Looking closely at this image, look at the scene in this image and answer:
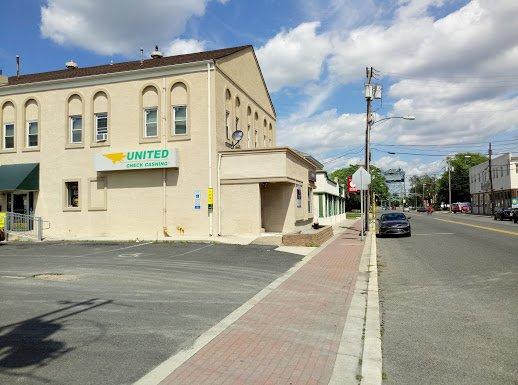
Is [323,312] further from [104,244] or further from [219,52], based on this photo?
[219,52]

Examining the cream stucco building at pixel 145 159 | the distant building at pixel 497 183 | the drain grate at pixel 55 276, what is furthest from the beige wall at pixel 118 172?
the distant building at pixel 497 183

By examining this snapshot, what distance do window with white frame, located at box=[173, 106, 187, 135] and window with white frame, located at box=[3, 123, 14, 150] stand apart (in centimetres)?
976

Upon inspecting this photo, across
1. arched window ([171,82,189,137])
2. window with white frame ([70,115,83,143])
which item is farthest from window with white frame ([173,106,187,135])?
window with white frame ([70,115,83,143])

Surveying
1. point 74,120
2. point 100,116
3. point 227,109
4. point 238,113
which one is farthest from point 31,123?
point 238,113

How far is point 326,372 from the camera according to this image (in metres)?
5.01

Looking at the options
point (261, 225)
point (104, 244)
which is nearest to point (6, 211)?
point (104, 244)

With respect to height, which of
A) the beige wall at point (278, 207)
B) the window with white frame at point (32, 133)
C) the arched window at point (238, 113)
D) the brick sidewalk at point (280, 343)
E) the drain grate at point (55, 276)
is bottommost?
the brick sidewalk at point (280, 343)

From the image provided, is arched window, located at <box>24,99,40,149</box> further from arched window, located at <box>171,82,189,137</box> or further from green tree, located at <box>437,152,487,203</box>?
green tree, located at <box>437,152,487,203</box>

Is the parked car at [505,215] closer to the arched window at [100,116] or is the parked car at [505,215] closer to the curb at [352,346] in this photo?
the arched window at [100,116]

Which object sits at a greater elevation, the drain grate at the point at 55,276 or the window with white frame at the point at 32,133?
the window with white frame at the point at 32,133

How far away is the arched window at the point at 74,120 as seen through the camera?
2456cm

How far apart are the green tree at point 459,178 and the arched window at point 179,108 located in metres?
97.7

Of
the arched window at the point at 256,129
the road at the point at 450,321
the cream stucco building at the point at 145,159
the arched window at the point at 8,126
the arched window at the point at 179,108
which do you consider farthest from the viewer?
the arched window at the point at 256,129

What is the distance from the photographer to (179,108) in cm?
2300
